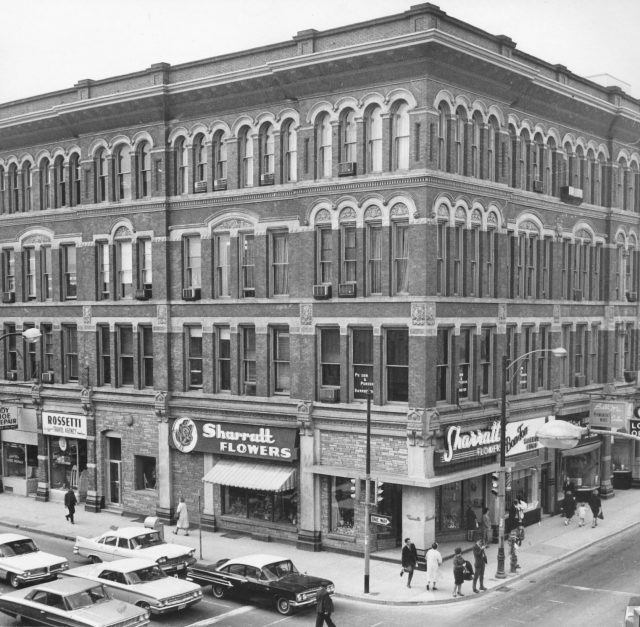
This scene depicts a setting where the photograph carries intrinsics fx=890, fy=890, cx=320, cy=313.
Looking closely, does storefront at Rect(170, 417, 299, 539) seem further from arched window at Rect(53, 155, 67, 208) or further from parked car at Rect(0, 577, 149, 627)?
arched window at Rect(53, 155, 67, 208)

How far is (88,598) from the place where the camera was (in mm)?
23250

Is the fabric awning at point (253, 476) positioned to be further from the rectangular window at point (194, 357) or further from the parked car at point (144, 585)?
the parked car at point (144, 585)

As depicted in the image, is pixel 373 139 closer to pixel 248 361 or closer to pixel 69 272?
pixel 248 361

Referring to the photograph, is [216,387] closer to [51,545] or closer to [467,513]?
[51,545]

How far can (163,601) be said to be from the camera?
2488 centimetres

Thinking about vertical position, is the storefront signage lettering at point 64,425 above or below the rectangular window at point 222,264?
below

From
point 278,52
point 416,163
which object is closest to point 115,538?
point 416,163

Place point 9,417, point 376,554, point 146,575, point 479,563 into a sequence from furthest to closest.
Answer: point 9,417, point 376,554, point 479,563, point 146,575

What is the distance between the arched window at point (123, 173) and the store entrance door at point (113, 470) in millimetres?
11249

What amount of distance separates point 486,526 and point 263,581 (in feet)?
36.7

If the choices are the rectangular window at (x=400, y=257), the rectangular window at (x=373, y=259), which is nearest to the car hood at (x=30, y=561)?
the rectangular window at (x=373, y=259)

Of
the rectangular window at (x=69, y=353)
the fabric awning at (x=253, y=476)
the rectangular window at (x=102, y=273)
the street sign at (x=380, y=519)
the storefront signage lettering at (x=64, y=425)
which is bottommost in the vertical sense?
the street sign at (x=380, y=519)

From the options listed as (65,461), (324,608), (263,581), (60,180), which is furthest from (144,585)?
(60,180)

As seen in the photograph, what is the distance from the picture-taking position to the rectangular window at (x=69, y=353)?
140ft
